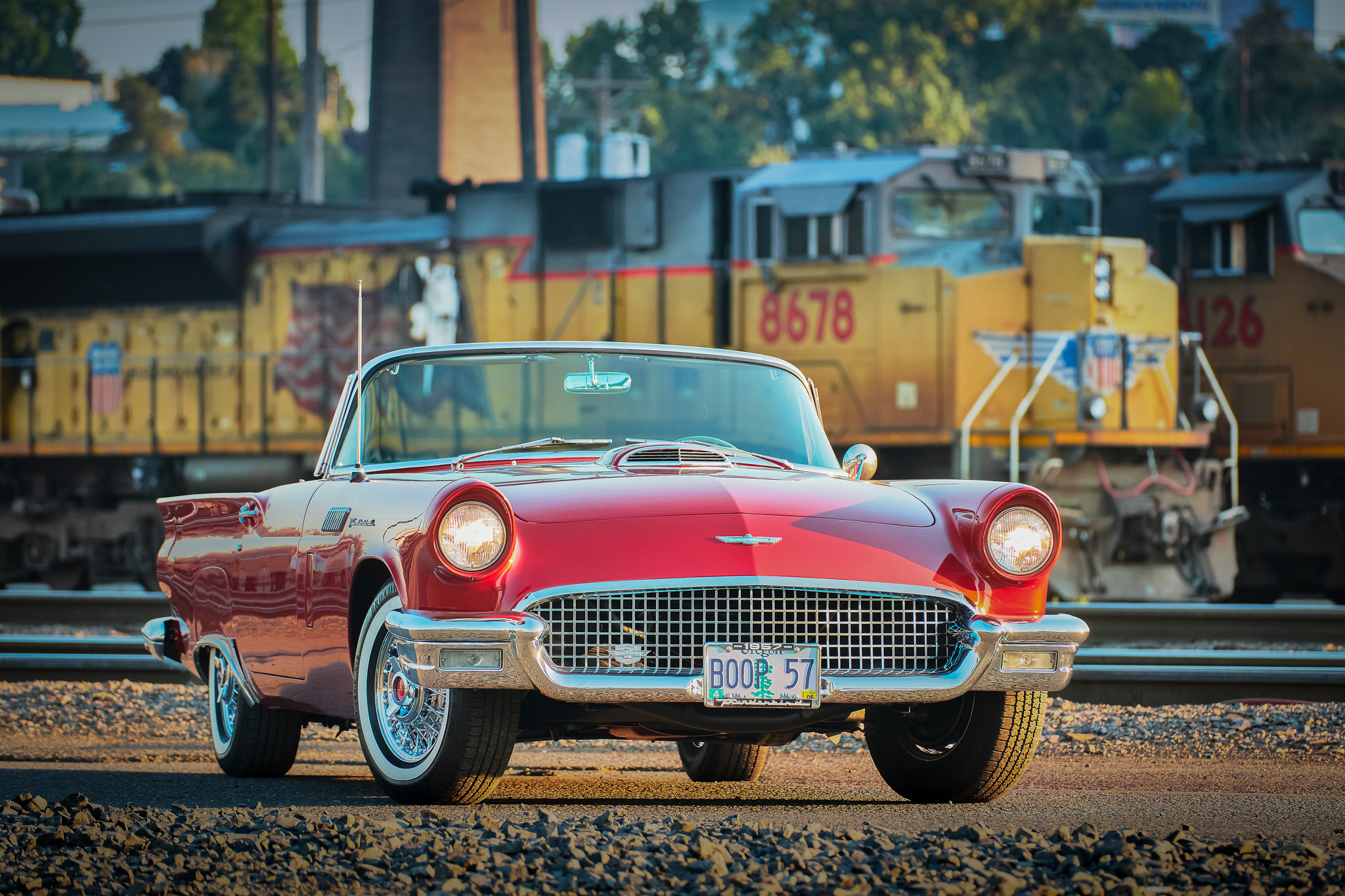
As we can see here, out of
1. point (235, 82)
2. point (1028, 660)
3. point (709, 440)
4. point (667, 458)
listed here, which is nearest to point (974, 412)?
point (709, 440)

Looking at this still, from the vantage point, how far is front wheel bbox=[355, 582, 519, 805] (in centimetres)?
461

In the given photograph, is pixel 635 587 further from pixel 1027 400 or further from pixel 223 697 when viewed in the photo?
pixel 1027 400

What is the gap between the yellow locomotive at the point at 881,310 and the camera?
1265 cm

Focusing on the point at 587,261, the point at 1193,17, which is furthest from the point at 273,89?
the point at 1193,17

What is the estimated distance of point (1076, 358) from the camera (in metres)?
12.9

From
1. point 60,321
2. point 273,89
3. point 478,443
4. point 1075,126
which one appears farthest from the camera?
point 1075,126

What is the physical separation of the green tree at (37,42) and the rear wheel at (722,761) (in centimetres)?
8048

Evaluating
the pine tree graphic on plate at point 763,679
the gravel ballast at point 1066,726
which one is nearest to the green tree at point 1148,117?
the gravel ballast at point 1066,726

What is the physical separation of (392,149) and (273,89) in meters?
2.23

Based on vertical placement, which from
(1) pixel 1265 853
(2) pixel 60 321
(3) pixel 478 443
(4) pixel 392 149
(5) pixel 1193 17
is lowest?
(1) pixel 1265 853

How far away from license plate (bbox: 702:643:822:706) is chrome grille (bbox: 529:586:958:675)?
0.06m

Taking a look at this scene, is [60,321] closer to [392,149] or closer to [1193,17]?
[392,149]

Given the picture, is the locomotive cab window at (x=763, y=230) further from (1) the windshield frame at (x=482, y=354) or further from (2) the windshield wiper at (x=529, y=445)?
(2) the windshield wiper at (x=529, y=445)

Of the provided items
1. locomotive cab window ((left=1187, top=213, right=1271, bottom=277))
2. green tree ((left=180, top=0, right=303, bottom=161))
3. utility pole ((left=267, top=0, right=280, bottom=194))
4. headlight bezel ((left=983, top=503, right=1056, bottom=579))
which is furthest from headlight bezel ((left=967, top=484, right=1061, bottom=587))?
Result: green tree ((left=180, top=0, right=303, bottom=161))
